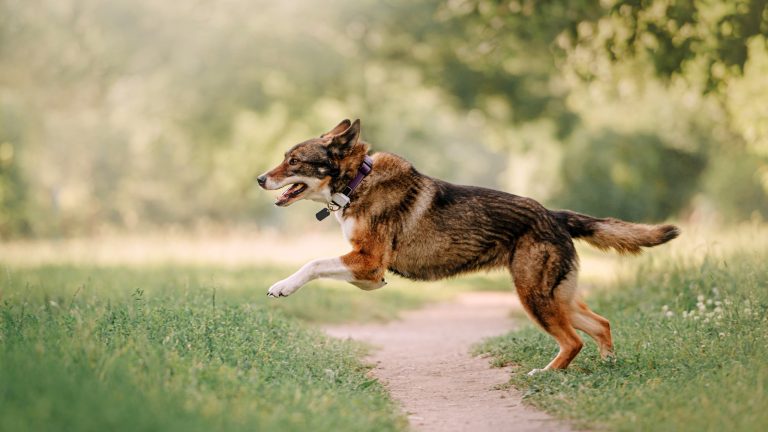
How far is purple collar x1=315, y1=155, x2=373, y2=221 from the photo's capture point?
8086mm

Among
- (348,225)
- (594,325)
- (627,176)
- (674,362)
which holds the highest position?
(627,176)

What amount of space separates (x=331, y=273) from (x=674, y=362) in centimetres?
326

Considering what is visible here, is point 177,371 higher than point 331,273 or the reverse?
the reverse

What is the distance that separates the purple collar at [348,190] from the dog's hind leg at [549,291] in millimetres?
1797

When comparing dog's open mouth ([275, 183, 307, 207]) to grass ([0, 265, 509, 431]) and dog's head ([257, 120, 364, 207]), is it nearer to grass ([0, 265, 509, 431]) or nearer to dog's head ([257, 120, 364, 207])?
dog's head ([257, 120, 364, 207])

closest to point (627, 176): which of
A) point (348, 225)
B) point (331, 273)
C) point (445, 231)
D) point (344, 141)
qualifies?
point (445, 231)

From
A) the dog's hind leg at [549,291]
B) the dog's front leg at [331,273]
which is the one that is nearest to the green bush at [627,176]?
the dog's hind leg at [549,291]

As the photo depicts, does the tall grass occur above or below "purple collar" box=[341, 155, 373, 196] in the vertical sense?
below

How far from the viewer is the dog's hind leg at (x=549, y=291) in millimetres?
7684

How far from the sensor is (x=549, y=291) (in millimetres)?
7688

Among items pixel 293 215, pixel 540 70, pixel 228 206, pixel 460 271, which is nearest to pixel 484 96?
pixel 540 70

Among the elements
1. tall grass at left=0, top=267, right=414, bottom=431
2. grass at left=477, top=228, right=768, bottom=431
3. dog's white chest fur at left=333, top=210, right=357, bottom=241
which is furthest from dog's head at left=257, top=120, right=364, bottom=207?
grass at left=477, top=228, right=768, bottom=431

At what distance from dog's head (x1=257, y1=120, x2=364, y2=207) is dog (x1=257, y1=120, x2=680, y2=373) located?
0.03ft

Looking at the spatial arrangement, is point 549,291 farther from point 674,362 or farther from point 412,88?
point 412,88
